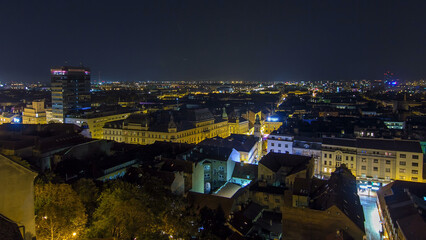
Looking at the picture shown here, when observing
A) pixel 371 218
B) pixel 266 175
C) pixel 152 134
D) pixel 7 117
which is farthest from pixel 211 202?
pixel 7 117

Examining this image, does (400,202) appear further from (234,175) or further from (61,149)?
(61,149)

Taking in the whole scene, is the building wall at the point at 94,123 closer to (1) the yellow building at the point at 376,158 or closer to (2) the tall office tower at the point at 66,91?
(2) the tall office tower at the point at 66,91

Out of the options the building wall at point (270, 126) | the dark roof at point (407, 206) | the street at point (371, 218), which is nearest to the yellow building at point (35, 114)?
the building wall at point (270, 126)

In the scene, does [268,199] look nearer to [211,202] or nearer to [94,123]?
[211,202]

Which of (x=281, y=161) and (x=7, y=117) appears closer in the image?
(x=281, y=161)

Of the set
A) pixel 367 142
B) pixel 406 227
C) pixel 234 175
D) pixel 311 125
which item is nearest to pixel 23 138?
pixel 234 175

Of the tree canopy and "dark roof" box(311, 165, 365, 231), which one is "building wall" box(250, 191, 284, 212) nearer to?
"dark roof" box(311, 165, 365, 231)

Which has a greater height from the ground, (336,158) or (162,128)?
(162,128)

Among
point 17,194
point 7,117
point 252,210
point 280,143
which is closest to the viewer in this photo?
point 17,194
